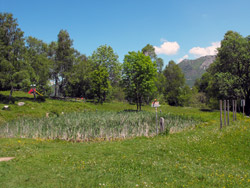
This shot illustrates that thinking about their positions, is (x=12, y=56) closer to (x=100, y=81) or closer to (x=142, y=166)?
(x=100, y=81)

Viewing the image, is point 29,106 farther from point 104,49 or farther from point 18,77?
point 104,49

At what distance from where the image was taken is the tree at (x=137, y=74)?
3312 cm

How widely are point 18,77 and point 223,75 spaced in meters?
35.5

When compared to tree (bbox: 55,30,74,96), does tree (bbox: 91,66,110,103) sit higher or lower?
lower

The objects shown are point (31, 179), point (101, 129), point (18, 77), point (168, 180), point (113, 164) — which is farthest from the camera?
point (18, 77)

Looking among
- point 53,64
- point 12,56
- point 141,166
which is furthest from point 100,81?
point 141,166

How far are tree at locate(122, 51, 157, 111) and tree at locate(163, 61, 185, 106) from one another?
3836 cm

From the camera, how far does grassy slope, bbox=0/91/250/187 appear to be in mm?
6980

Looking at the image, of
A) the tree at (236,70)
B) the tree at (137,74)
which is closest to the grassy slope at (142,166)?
the tree at (137,74)

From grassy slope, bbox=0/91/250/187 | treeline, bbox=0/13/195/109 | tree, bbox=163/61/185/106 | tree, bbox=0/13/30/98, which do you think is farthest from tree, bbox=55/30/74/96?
grassy slope, bbox=0/91/250/187

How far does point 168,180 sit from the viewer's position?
7031 mm

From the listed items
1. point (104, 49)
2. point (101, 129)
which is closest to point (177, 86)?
point (104, 49)

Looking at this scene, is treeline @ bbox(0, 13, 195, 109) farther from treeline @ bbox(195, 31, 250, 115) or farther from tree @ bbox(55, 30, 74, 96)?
treeline @ bbox(195, 31, 250, 115)

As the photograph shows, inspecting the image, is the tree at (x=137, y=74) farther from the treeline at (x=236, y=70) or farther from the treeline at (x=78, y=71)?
the treeline at (x=236, y=70)
